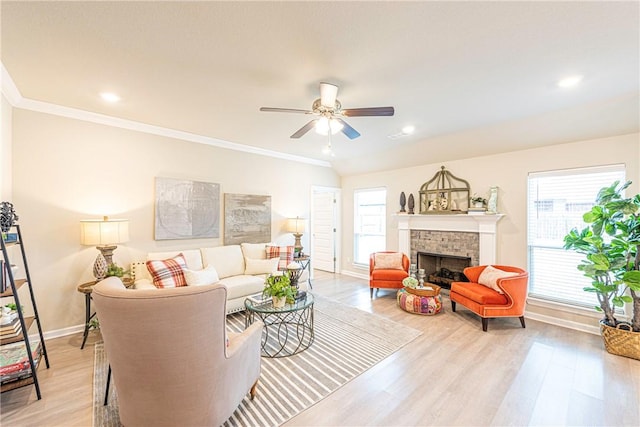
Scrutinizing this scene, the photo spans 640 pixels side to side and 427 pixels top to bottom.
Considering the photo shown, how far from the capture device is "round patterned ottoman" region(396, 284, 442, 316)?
371cm

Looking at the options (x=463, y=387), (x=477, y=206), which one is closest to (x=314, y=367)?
(x=463, y=387)

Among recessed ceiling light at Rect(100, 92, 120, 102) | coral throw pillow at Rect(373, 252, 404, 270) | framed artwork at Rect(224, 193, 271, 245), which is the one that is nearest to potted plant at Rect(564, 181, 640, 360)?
coral throw pillow at Rect(373, 252, 404, 270)

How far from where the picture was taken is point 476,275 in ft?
12.5

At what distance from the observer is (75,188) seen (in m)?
3.19

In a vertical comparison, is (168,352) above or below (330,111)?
below

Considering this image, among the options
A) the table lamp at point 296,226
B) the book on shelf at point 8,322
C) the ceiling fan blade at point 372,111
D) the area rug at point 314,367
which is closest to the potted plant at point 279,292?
the area rug at point 314,367

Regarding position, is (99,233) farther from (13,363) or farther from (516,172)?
(516,172)

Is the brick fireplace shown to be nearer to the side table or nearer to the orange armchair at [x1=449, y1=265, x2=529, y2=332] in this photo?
the orange armchair at [x1=449, y1=265, x2=529, y2=332]

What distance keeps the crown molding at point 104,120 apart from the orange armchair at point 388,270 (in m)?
2.77

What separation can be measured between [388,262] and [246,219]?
2.64m

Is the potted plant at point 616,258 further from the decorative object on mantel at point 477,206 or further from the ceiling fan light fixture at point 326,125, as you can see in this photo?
the ceiling fan light fixture at point 326,125

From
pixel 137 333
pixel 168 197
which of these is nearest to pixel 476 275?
pixel 137 333

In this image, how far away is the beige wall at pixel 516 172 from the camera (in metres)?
3.18

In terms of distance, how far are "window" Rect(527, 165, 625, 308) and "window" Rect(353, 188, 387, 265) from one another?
2558 mm
